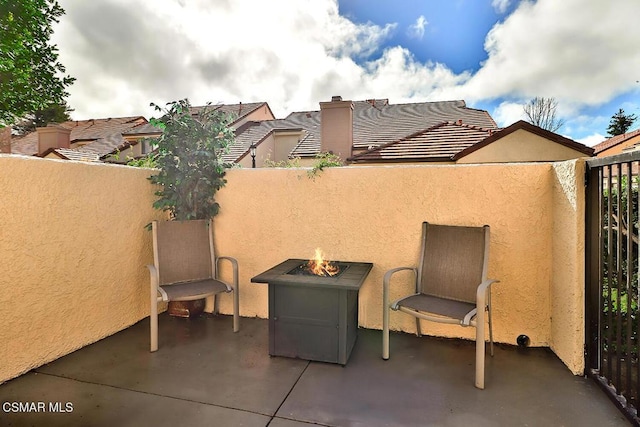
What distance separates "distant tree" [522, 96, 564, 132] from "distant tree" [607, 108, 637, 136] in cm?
962

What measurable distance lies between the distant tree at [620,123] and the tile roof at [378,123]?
61.0 ft

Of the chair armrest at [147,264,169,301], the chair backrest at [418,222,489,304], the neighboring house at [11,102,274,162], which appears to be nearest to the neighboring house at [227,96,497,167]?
the neighboring house at [11,102,274,162]


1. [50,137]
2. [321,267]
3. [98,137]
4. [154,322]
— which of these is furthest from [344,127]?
[98,137]

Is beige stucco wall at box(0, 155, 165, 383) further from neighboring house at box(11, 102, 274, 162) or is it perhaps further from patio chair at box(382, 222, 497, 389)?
neighboring house at box(11, 102, 274, 162)

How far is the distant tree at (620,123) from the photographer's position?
27.0 meters

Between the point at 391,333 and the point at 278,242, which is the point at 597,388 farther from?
the point at 278,242

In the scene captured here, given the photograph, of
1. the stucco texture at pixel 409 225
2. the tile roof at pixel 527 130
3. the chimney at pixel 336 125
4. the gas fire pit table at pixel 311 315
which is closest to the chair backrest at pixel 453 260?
the stucco texture at pixel 409 225

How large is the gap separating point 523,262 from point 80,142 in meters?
27.3

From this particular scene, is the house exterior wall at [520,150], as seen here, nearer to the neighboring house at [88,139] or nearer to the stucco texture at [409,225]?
the stucco texture at [409,225]

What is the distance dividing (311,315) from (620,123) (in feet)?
118

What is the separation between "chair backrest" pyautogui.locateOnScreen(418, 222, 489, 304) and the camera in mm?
2949

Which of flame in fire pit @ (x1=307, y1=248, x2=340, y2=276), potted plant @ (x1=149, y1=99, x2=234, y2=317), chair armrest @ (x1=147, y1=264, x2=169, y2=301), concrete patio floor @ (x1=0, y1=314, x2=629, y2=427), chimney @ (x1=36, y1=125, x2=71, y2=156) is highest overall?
chimney @ (x1=36, y1=125, x2=71, y2=156)

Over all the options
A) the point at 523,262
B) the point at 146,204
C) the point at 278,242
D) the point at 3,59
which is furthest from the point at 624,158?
the point at 3,59

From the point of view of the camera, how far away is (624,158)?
205 centimetres
